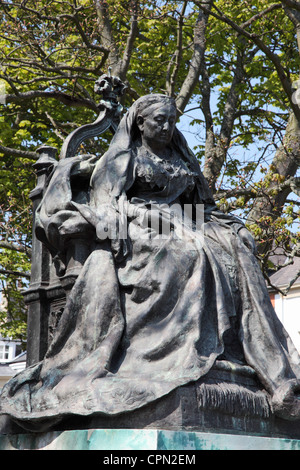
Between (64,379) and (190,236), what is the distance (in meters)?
1.32

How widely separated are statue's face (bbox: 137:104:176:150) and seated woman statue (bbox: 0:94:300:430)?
0.01 metres

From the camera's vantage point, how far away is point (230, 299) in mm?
5090

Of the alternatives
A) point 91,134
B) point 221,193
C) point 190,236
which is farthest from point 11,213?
point 190,236

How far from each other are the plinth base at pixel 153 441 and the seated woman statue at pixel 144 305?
0.47 ft

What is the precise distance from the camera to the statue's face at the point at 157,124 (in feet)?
18.7

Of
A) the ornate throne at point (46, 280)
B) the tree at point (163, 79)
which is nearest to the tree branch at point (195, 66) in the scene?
the tree at point (163, 79)

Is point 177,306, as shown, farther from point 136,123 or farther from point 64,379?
point 136,123

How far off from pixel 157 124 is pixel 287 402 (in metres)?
2.31

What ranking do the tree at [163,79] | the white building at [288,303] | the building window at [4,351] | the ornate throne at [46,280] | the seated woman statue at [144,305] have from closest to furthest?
the seated woman statue at [144,305] < the ornate throne at [46,280] < the tree at [163,79] < the white building at [288,303] < the building window at [4,351]

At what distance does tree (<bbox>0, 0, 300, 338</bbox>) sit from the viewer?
11.8 meters

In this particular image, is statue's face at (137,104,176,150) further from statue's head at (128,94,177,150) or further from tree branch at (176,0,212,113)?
tree branch at (176,0,212,113)

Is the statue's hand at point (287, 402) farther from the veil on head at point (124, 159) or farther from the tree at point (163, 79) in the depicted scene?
the tree at point (163, 79)

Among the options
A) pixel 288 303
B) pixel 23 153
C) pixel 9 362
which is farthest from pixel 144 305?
pixel 288 303

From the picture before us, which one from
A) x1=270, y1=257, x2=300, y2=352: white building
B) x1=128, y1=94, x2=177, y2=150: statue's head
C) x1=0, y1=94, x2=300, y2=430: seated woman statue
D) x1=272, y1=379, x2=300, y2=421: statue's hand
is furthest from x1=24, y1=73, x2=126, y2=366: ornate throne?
x1=270, y1=257, x2=300, y2=352: white building
